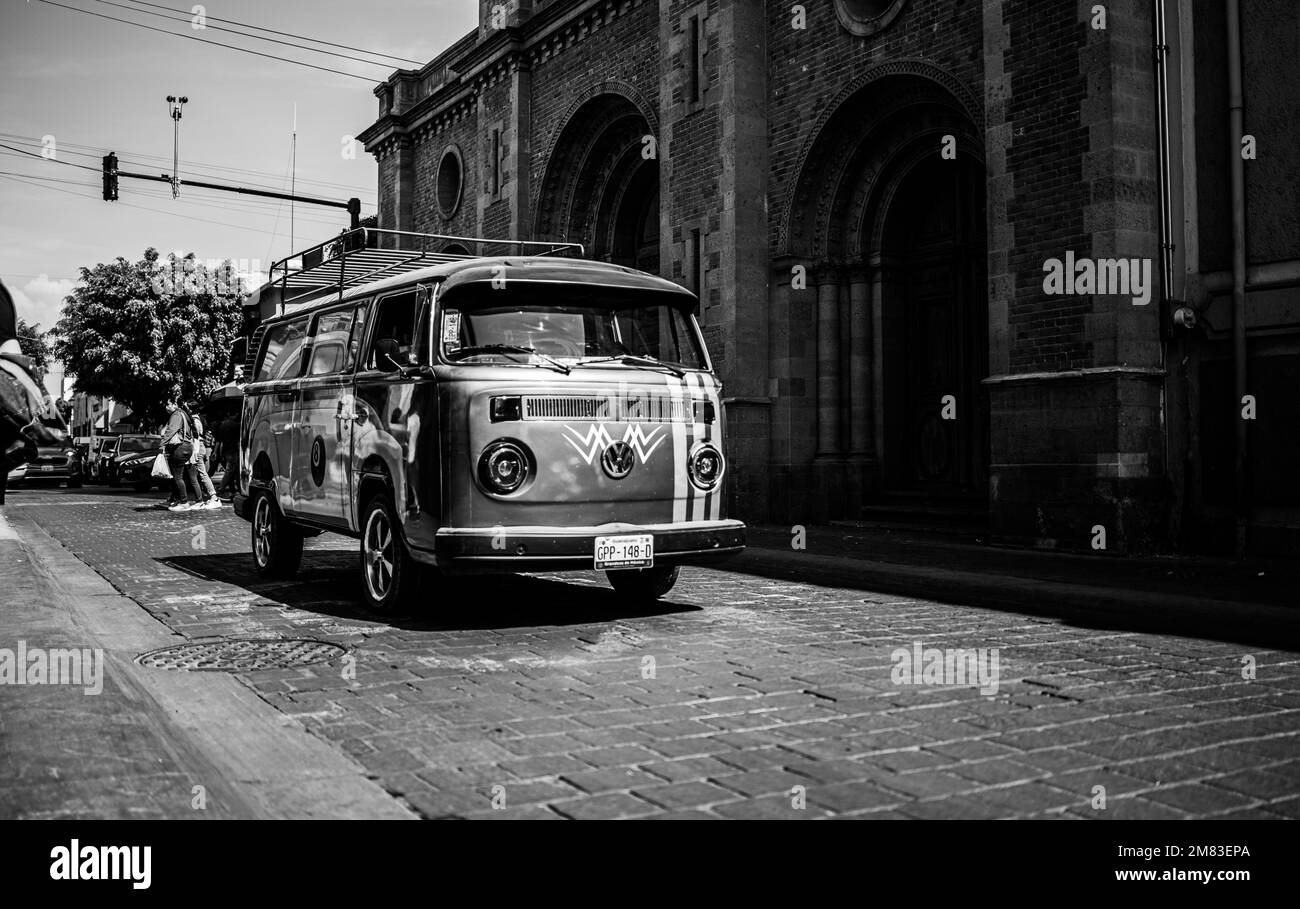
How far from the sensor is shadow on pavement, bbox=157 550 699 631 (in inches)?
291

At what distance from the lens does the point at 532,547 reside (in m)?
6.73

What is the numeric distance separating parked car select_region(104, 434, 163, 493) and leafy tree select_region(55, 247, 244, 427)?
5.07 m

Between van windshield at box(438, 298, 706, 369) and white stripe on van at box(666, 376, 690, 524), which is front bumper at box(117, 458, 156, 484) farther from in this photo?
white stripe on van at box(666, 376, 690, 524)

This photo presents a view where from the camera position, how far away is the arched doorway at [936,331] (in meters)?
15.0

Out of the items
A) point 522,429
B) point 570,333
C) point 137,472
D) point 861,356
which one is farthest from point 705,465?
point 137,472

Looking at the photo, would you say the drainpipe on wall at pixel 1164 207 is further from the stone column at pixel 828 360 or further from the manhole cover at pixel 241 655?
the manhole cover at pixel 241 655

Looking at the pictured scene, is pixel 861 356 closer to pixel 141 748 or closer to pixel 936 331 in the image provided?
pixel 936 331

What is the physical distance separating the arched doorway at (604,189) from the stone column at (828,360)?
6.15 meters

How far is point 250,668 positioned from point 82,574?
5135 millimetres

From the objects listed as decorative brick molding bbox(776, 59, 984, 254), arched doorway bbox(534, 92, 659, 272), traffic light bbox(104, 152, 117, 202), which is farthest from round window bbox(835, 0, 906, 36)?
traffic light bbox(104, 152, 117, 202)

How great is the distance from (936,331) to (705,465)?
9.12m
